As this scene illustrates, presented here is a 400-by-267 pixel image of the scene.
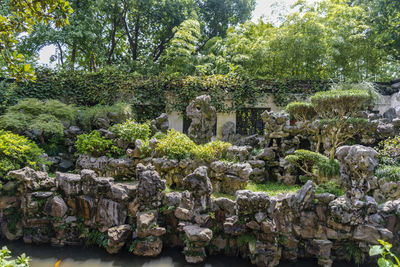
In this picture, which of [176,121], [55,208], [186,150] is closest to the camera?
[55,208]

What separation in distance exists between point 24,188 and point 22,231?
0.90 m

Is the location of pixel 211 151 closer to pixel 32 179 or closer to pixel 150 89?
pixel 32 179

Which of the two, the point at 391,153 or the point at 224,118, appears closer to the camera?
the point at 391,153

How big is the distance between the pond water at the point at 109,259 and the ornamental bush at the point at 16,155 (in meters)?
1.84

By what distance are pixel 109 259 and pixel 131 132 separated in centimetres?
405

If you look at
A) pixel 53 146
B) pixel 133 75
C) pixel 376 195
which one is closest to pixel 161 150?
pixel 53 146

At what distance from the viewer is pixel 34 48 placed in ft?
43.8

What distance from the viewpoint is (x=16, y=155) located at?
20.1ft

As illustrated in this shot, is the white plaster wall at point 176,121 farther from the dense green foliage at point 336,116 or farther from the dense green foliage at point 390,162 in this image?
the dense green foliage at point 390,162

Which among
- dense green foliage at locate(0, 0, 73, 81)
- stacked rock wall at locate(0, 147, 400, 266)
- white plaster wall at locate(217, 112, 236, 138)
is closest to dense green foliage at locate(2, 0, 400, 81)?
white plaster wall at locate(217, 112, 236, 138)

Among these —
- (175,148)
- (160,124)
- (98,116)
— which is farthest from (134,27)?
(175,148)

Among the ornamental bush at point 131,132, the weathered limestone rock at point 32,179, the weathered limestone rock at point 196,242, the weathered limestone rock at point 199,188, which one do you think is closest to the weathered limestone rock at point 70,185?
the weathered limestone rock at point 32,179

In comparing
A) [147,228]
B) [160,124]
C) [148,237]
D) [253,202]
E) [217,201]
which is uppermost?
[160,124]

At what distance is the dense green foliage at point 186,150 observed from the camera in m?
6.71
